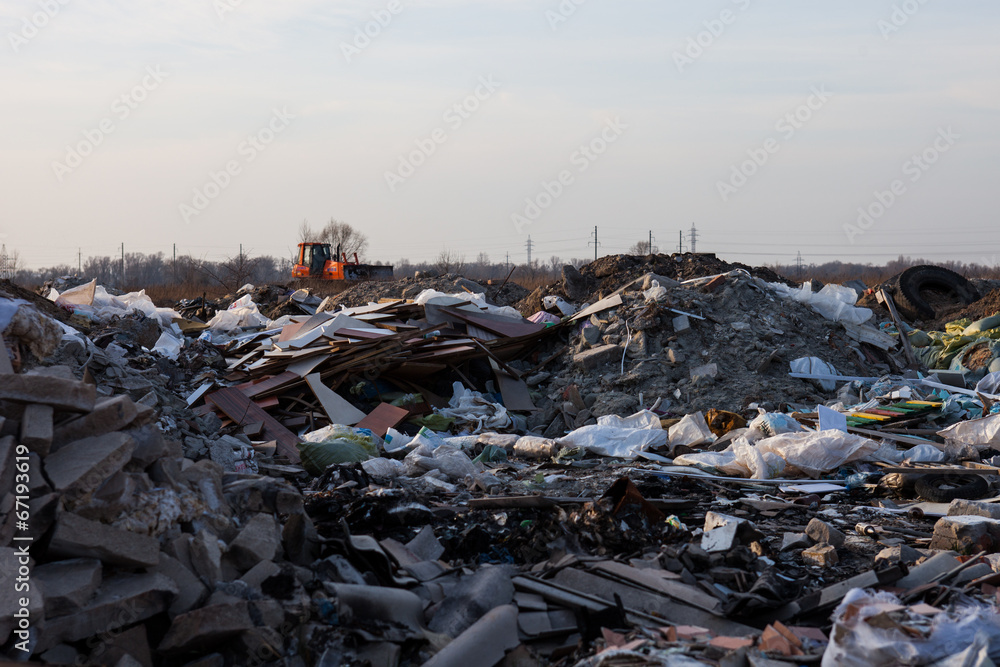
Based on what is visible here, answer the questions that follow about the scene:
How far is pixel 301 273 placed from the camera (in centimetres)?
2498

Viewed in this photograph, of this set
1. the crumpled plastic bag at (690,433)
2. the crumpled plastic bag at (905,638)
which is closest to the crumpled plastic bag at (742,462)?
the crumpled plastic bag at (690,433)

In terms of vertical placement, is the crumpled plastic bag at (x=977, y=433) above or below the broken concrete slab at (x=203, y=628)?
below

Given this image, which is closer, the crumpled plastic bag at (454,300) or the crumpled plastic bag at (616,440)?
the crumpled plastic bag at (616,440)

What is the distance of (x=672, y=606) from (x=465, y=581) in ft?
3.47

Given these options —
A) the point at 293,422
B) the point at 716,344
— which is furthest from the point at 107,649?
the point at 716,344

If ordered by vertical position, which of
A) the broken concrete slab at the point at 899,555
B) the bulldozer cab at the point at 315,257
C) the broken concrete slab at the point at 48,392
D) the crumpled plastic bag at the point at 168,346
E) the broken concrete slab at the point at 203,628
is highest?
the bulldozer cab at the point at 315,257

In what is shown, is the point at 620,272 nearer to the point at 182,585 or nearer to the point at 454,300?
the point at 454,300

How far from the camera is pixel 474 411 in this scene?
9109 mm

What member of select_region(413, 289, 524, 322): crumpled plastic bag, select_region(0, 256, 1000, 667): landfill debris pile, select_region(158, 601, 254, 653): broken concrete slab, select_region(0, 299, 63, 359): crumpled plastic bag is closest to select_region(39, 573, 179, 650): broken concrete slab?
select_region(0, 256, 1000, 667): landfill debris pile

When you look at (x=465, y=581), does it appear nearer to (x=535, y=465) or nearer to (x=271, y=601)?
(x=271, y=601)

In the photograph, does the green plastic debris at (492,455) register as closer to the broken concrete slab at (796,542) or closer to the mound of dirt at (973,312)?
the broken concrete slab at (796,542)

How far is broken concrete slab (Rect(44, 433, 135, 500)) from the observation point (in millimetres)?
3148

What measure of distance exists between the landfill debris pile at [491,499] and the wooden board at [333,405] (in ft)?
0.12

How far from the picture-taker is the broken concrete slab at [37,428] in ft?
10.3
